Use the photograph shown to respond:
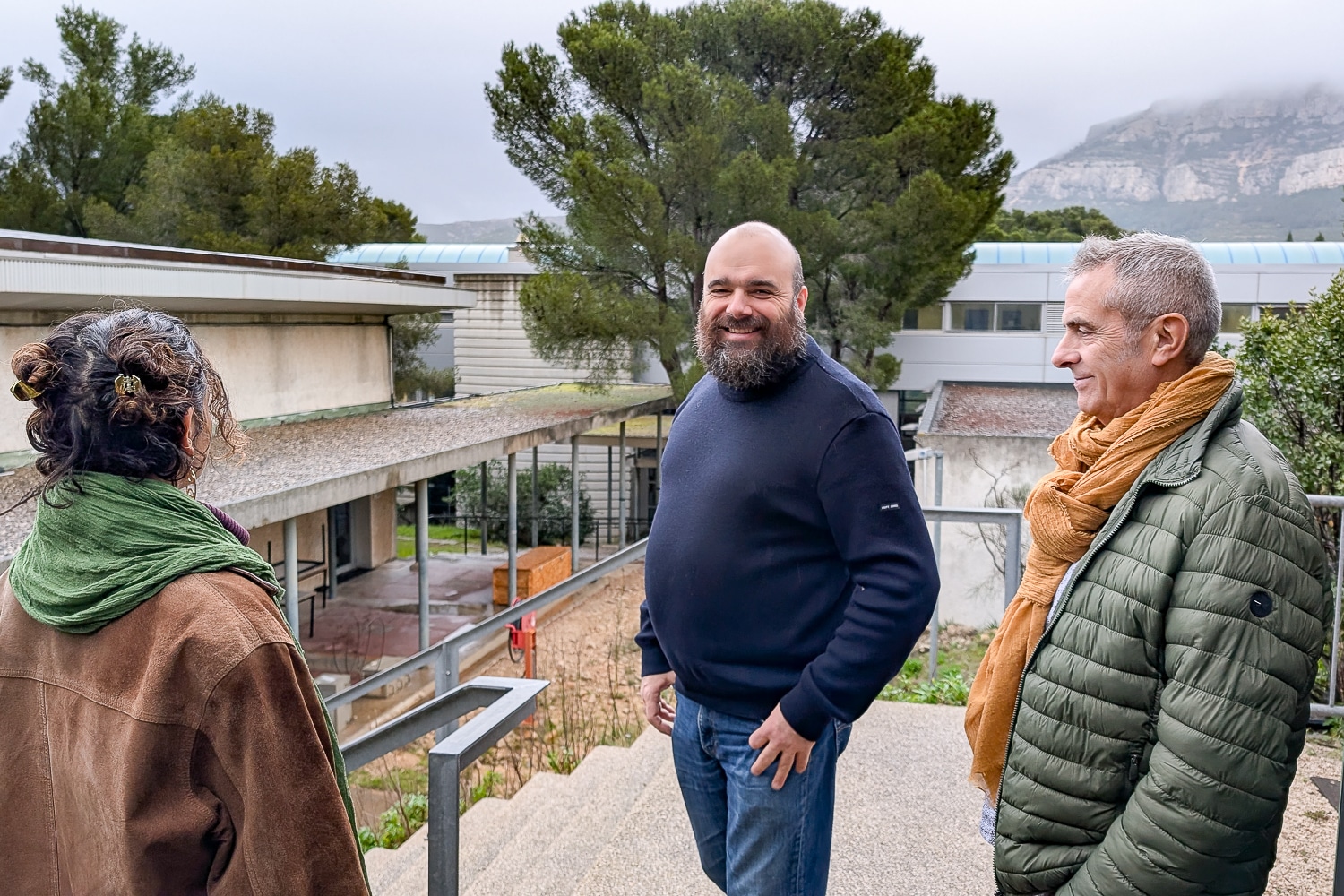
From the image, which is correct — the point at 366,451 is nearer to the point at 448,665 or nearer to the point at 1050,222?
the point at 448,665

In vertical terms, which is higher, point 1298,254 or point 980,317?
point 1298,254

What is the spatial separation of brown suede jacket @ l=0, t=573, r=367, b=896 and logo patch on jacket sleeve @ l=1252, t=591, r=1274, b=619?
1.26 metres

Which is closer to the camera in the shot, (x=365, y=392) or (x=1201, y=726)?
(x=1201, y=726)

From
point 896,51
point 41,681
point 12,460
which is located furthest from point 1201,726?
point 896,51

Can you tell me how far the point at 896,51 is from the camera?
20.1 m

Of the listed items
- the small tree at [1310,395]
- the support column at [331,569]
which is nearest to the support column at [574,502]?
the support column at [331,569]

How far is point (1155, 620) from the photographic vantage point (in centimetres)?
154

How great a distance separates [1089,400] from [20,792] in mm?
1733

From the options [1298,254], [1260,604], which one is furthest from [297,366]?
[1298,254]

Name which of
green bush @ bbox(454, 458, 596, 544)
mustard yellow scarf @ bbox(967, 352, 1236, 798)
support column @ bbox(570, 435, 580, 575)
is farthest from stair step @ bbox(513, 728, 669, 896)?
green bush @ bbox(454, 458, 596, 544)

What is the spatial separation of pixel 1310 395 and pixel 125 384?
6.00 metres

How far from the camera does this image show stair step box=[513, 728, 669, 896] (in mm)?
3133

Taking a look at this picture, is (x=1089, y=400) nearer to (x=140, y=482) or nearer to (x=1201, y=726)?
(x=1201, y=726)

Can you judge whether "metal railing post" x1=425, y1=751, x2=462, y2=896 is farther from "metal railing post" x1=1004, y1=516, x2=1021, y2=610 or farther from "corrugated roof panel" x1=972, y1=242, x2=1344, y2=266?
"corrugated roof panel" x1=972, y1=242, x2=1344, y2=266
